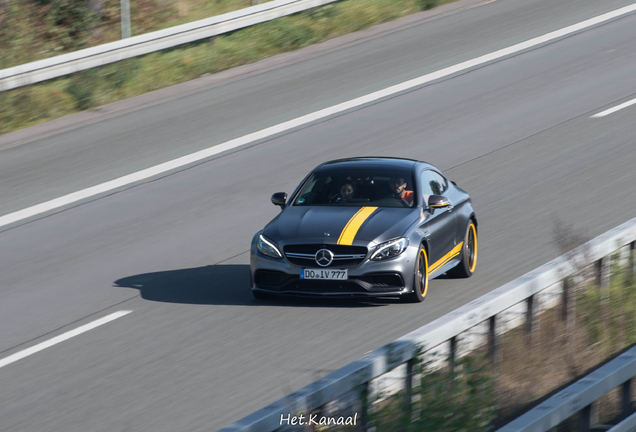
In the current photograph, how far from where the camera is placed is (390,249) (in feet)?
33.3

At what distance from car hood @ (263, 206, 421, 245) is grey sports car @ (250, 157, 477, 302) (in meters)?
0.01

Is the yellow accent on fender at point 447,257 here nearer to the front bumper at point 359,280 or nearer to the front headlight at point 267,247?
the front bumper at point 359,280

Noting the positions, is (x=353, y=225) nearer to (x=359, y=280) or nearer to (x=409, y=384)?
(x=359, y=280)

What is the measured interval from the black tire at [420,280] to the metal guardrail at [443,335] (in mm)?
2152

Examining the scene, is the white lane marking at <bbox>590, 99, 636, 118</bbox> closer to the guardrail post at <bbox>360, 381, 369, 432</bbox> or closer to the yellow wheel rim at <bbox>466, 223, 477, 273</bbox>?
the yellow wheel rim at <bbox>466, 223, 477, 273</bbox>

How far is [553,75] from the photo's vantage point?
21188 mm

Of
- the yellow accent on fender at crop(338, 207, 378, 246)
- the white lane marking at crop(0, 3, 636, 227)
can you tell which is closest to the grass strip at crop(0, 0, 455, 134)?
the white lane marking at crop(0, 3, 636, 227)

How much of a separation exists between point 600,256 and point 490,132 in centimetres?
981

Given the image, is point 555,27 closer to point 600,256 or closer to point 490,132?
point 490,132

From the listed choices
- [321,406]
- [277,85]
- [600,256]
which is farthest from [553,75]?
[321,406]

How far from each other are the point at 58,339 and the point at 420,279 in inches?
143

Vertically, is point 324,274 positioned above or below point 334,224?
below

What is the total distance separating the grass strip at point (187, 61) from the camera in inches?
736

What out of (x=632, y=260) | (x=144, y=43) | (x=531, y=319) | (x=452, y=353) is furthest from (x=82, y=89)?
(x=452, y=353)
